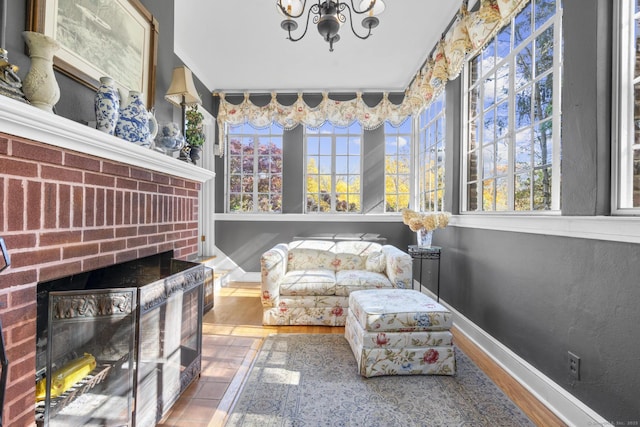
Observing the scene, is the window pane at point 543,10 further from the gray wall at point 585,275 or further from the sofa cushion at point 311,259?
the sofa cushion at point 311,259

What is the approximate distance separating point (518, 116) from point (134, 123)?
7.63 feet

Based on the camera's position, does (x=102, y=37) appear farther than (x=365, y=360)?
No

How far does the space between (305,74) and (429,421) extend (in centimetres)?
381

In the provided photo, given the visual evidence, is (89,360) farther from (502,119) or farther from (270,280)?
(502,119)

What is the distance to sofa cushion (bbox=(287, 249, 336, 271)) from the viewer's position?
11.3ft

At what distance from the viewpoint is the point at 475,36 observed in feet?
7.49

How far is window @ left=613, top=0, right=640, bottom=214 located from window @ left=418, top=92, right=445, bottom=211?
2.02 metres

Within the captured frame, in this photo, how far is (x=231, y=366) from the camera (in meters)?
2.17

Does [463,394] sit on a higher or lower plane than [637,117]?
lower

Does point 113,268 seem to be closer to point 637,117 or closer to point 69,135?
point 69,135

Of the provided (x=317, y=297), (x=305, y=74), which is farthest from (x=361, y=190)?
(x=317, y=297)

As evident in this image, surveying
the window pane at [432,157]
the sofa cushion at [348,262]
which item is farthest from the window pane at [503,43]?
the sofa cushion at [348,262]

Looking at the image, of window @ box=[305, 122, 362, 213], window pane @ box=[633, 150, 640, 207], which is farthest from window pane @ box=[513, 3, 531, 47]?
window @ box=[305, 122, 362, 213]

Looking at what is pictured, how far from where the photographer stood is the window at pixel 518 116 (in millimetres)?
1813
